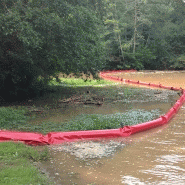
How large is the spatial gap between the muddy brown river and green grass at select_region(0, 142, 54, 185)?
0.27 metres

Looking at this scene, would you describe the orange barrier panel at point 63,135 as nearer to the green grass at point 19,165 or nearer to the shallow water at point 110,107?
the green grass at point 19,165

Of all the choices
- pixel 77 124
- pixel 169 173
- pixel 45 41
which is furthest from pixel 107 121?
pixel 45 41

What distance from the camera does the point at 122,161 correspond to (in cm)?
599

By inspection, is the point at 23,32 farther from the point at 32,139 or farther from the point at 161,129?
the point at 161,129

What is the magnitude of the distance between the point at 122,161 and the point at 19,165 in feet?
6.92

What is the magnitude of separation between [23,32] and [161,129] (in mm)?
5788

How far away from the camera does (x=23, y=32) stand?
33.2ft

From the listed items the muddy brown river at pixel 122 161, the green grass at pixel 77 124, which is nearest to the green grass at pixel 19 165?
the muddy brown river at pixel 122 161

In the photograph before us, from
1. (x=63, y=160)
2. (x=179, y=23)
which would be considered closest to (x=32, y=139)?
(x=63, y=160)

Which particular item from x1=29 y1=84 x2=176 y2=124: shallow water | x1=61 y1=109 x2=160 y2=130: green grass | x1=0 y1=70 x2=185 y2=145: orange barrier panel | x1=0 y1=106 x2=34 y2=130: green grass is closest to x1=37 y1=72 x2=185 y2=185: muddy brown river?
x1=0 y1=70 x2=185 y2=145: orange barrier panel

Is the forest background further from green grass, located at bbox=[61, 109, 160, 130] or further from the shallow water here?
green grass, located at bbox=[61, 109, 160, 130]

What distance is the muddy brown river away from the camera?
5070 mm

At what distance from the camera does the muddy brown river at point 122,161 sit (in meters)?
5.07

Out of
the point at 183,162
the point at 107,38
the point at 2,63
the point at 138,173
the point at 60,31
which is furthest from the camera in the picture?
the point at 107,38
